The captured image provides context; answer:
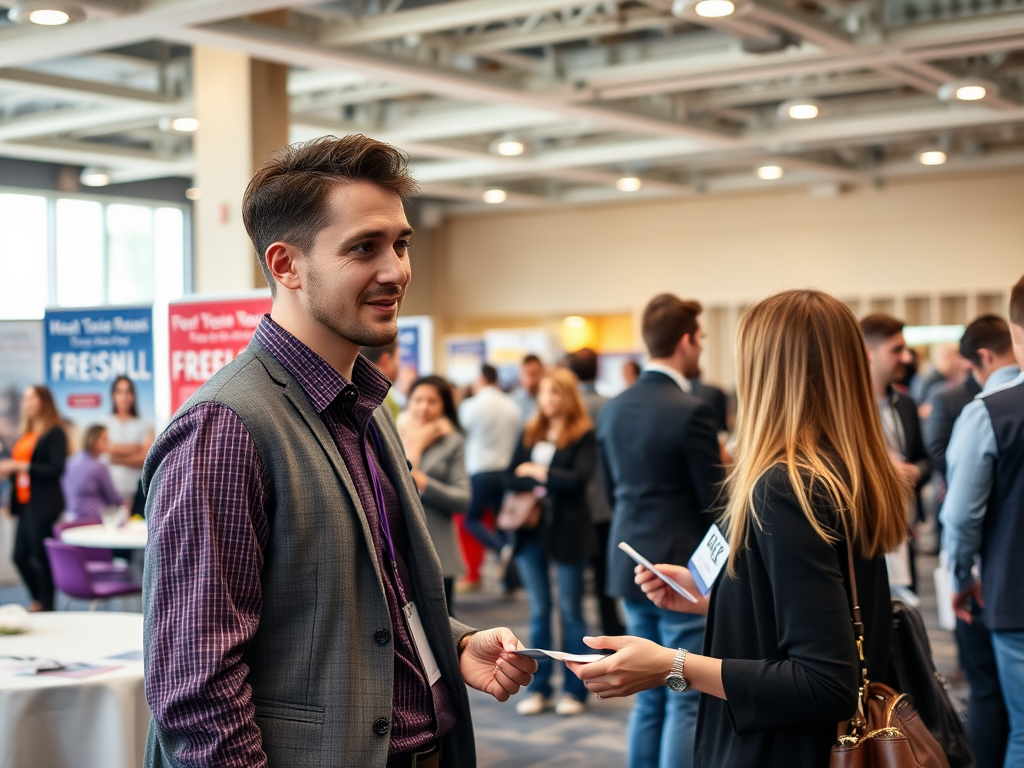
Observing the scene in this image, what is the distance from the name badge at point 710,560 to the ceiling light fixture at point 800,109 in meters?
7.08

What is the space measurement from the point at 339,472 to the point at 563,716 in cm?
394

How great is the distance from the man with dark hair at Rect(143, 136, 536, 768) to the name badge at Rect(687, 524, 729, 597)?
1.66 feet

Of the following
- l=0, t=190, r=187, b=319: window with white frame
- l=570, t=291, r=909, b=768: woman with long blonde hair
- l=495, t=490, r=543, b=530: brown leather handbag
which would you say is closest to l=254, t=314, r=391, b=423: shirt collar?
l=570, t=291, r=909, b=768: woman with long blonde hair

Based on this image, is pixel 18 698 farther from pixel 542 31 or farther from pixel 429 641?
pixel 542 31

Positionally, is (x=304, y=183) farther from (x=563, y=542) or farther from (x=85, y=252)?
(x=85, y=252)

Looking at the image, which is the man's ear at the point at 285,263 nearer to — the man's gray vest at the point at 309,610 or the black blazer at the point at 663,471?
the man's gray vest at the point at 309,610

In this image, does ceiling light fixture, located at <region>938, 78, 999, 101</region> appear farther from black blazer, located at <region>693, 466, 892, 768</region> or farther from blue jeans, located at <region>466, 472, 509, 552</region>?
black blazer, located at <region>693, 466, 892, 768</region>

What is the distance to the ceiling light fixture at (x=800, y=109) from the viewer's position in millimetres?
8516

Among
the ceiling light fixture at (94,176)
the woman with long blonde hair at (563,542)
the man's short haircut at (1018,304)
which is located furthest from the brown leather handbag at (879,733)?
the ceiling light fixture at (94,176)

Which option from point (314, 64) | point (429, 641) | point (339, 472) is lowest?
point (429, 641)

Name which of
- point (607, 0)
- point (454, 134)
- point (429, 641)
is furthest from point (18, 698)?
point (454, 134)

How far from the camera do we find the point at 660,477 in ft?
12.5

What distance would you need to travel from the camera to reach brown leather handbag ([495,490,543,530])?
5.58 metres

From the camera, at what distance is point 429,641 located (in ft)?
5.69
